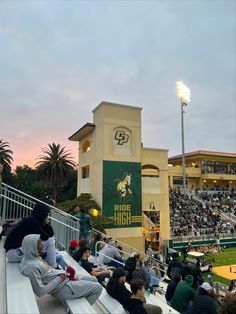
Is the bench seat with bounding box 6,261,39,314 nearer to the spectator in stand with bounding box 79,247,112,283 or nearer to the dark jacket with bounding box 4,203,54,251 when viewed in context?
the dark jacket with bounding box 4,203,54,251

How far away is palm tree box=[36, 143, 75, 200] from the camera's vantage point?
34.7 m

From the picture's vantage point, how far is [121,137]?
2392 cm

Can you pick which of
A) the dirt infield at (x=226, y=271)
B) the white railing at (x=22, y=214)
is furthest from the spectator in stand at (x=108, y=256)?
the dirt infield at (x=226, y=271)

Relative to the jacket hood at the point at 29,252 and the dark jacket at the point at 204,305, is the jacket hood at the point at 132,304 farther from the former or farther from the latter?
the jacket hood at the point at 29,252

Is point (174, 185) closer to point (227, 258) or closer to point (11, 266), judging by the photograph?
point (227, 258)

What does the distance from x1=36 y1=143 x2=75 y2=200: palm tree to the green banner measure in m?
13.7

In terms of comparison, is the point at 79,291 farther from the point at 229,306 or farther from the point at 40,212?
the point at 229,306

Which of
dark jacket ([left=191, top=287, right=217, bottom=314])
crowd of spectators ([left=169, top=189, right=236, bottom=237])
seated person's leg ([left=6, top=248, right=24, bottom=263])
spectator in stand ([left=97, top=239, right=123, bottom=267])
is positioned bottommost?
crowd of spectators ([left=169, top=189, right=236, bottom=237])

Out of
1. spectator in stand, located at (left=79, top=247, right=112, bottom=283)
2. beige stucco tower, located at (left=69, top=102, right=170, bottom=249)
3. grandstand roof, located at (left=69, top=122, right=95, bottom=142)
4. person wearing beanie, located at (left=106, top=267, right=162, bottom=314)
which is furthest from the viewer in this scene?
grandstand roof, located at (left=69, top=122, right=95, bottom=142)

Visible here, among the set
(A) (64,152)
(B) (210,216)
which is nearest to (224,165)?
(B) (210,216)

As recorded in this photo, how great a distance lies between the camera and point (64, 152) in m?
36.2

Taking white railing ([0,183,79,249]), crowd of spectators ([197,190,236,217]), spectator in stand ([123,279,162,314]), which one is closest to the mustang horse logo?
white railing ([0,183,79,249])

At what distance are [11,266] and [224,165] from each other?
62.1 meters

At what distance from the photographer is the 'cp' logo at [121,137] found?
23.8m
